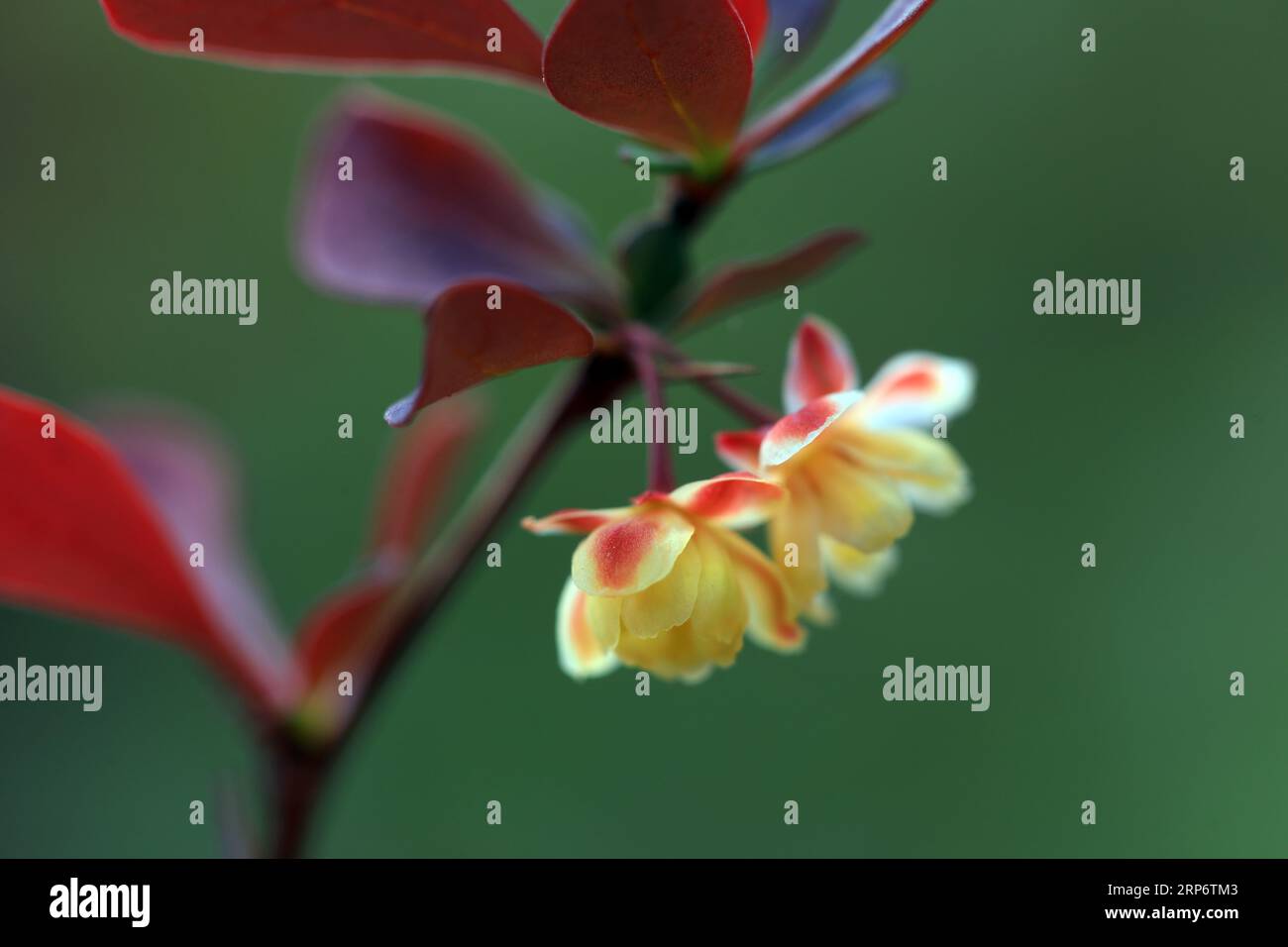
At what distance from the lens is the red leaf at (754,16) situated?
68cm

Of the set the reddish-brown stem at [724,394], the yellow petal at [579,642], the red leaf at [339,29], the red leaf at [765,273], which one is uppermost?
the red leaf at [339,29]

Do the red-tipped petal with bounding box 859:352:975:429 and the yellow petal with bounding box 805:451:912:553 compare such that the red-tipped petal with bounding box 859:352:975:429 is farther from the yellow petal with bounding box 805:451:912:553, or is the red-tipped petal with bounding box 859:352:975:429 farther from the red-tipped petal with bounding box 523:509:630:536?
the red-tipped petal with bounding box 523:509:630:536

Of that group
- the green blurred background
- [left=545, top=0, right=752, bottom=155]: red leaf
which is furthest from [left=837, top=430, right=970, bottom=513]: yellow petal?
the green blurred background

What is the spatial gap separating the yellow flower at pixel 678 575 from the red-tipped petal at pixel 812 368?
0.08m

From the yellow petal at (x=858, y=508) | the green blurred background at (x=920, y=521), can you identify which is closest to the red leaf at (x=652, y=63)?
the yellow petal at (x=858, y=508)

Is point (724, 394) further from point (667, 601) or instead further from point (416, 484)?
point (416, 484)

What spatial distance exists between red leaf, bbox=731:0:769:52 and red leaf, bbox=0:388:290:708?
495mm

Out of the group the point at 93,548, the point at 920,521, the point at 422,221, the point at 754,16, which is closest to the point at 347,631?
the point at 93,548

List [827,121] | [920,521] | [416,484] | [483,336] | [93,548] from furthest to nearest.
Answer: [920,521] < [416,484] < [93,548] < [827,121] < [483,336]

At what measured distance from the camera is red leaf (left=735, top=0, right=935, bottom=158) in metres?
0.61

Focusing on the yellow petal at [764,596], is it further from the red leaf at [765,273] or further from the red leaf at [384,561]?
the red leaf at [384,561]

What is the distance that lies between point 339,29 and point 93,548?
427 millimetres

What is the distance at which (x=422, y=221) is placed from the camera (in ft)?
2.87

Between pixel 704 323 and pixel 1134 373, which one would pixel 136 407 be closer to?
pixel 704 323
